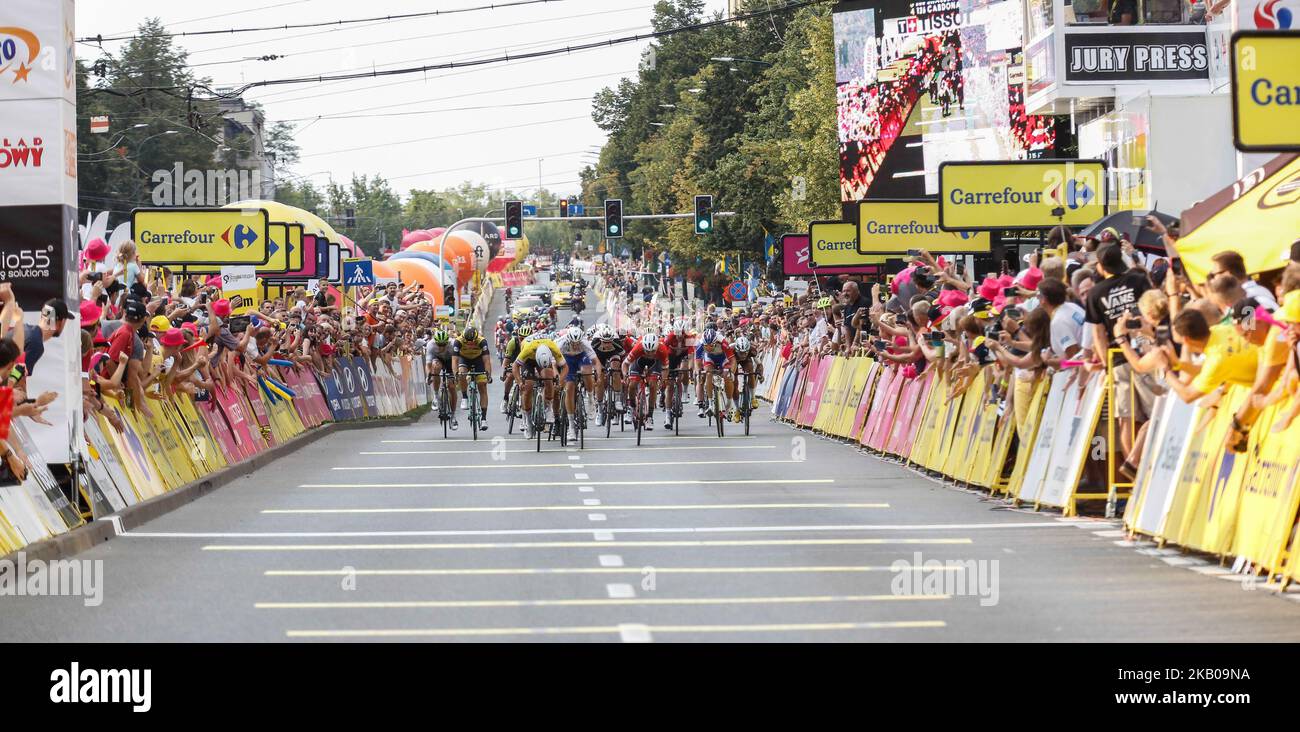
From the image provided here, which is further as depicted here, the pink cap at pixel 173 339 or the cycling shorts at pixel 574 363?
the cycling shorts at pixel 574 363

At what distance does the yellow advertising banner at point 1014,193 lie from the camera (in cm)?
2464

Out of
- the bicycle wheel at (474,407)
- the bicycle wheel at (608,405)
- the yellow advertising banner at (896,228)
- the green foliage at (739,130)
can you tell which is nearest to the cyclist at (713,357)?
the bicycle wheel at (608,405)

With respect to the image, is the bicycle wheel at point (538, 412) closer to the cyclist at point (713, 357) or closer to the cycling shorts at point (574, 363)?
the cycling shorts at point (574, 363)

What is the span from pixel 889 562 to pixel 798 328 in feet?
82.7

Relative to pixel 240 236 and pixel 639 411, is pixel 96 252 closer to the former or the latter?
pixel 639 411

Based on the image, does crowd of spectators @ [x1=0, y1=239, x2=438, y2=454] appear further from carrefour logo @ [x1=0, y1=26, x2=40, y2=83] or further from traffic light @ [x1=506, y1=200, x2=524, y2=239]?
traffic light @ [x1=506, y1=200, x2=524, y2=239]

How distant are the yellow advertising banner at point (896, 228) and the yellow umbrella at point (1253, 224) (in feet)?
53.7

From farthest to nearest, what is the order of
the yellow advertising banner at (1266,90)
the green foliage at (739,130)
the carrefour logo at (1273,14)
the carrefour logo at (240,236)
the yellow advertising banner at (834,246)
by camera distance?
the green foliage at (739,130) → the yellow advertising banner at (834,246) → the carrefour logo at (240,236) → the carrefour logo at (1273,14) → the yellow advertising banner at (1266,90)

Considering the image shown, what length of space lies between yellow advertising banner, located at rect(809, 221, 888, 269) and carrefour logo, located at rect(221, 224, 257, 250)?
12.2 metres

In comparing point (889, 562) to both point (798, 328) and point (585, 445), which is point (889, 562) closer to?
point (585, 445)

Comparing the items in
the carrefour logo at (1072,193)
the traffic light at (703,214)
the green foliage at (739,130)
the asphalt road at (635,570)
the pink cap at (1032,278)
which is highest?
the green foliage at (739,130)
